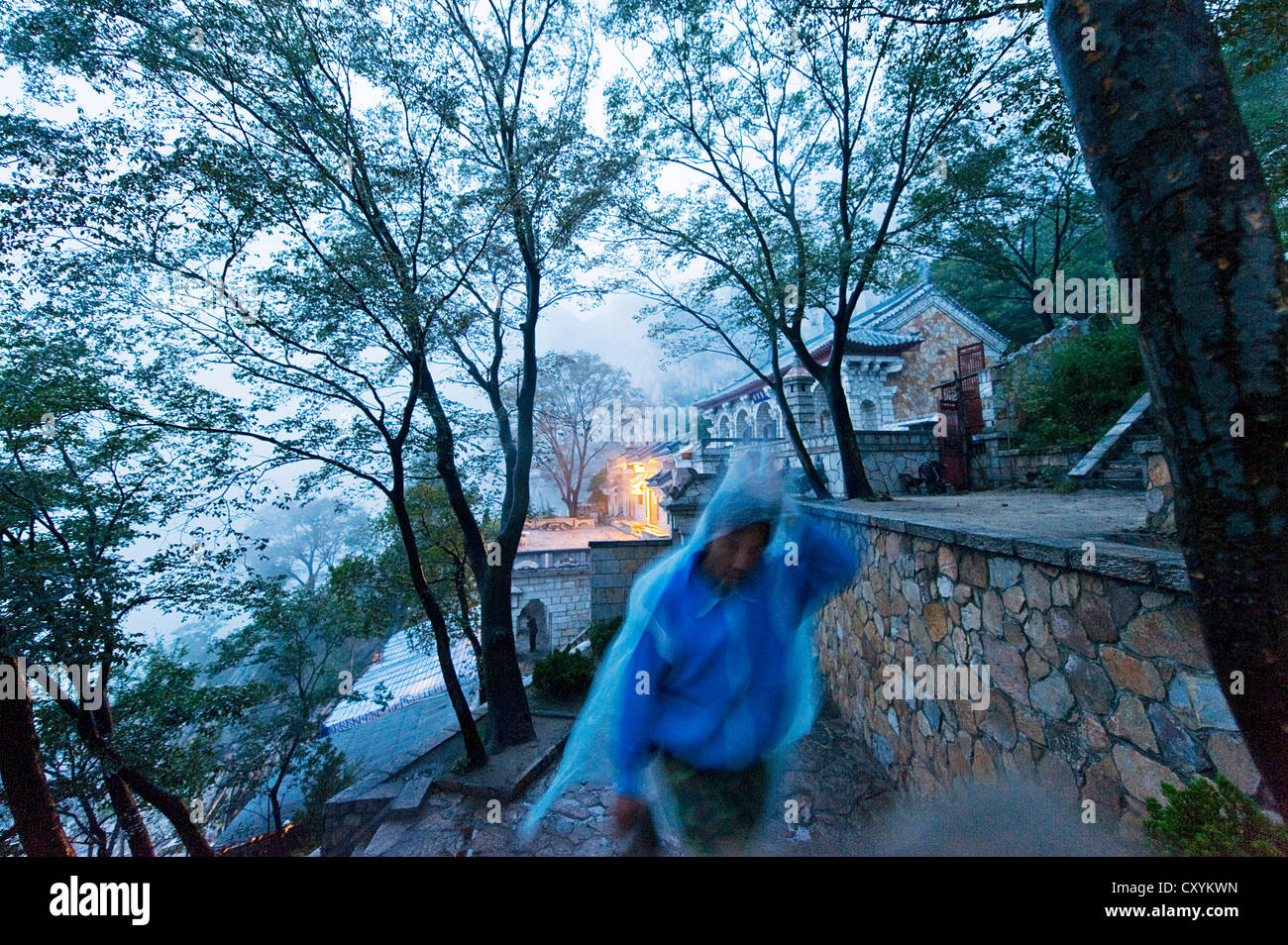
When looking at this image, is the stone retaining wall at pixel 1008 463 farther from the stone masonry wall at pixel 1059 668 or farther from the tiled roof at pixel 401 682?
the tiled roof at pixel 401 682

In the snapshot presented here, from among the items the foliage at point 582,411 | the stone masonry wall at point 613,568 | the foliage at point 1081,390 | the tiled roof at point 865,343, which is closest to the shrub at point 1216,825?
the foliage at point 1081,390

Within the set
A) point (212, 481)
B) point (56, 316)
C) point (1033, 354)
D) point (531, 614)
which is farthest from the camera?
point (531, 614)

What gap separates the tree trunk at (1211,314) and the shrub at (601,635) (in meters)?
7.86

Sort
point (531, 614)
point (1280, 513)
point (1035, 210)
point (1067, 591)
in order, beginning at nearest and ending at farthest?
1. point (1280, 513)
2. point (1067, 591)
3. point (1035, 210)
4. point (531, 614)

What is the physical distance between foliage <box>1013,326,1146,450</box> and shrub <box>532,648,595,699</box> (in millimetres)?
8615

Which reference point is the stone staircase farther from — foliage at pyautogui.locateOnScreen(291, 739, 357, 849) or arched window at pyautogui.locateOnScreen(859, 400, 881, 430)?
foliage at pyautogui.locateOnScreen(291, 739, 357, 849)

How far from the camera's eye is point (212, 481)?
5.02 meters

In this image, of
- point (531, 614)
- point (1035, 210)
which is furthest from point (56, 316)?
point (1035, 210)

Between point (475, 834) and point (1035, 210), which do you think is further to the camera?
point (1035, 210)

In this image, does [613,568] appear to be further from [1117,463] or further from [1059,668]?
[1059,668]

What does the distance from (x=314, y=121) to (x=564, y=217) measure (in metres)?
3.00

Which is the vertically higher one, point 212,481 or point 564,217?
point 564,217
